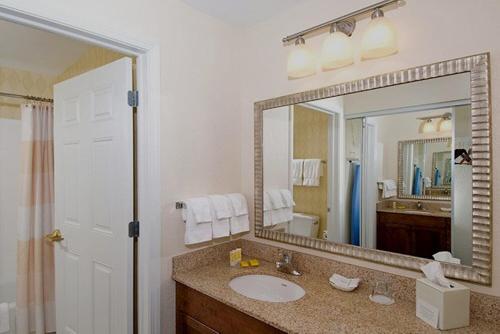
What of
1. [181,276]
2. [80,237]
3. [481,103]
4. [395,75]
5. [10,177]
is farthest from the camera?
[10,177]

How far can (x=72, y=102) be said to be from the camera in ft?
6.23

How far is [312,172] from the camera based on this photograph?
1682 mm

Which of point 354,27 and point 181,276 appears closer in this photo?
point 354,27

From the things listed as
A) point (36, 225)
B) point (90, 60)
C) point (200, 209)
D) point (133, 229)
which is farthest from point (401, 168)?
point (36, 225)

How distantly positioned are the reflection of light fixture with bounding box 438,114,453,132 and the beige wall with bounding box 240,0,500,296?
0.47 ft

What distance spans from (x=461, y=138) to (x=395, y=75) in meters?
0.39

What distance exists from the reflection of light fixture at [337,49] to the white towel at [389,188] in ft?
2.08

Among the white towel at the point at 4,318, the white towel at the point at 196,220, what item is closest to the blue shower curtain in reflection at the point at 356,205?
the white towel at the point at 196,220

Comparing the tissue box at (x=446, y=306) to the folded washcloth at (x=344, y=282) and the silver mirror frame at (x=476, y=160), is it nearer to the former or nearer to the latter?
the silver mirror frame at (x=476, y=160)

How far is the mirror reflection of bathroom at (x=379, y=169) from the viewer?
1.20 metres

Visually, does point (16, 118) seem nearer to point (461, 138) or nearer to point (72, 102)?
point (72, 102)

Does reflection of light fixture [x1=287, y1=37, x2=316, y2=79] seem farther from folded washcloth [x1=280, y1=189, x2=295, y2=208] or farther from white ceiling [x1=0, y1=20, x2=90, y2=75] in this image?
white ceiling [x1=0, y1=20, x2=90, y2=75]

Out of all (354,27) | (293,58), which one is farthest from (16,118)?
(354,27)

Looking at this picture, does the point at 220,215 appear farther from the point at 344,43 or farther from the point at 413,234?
the point at 344,43
